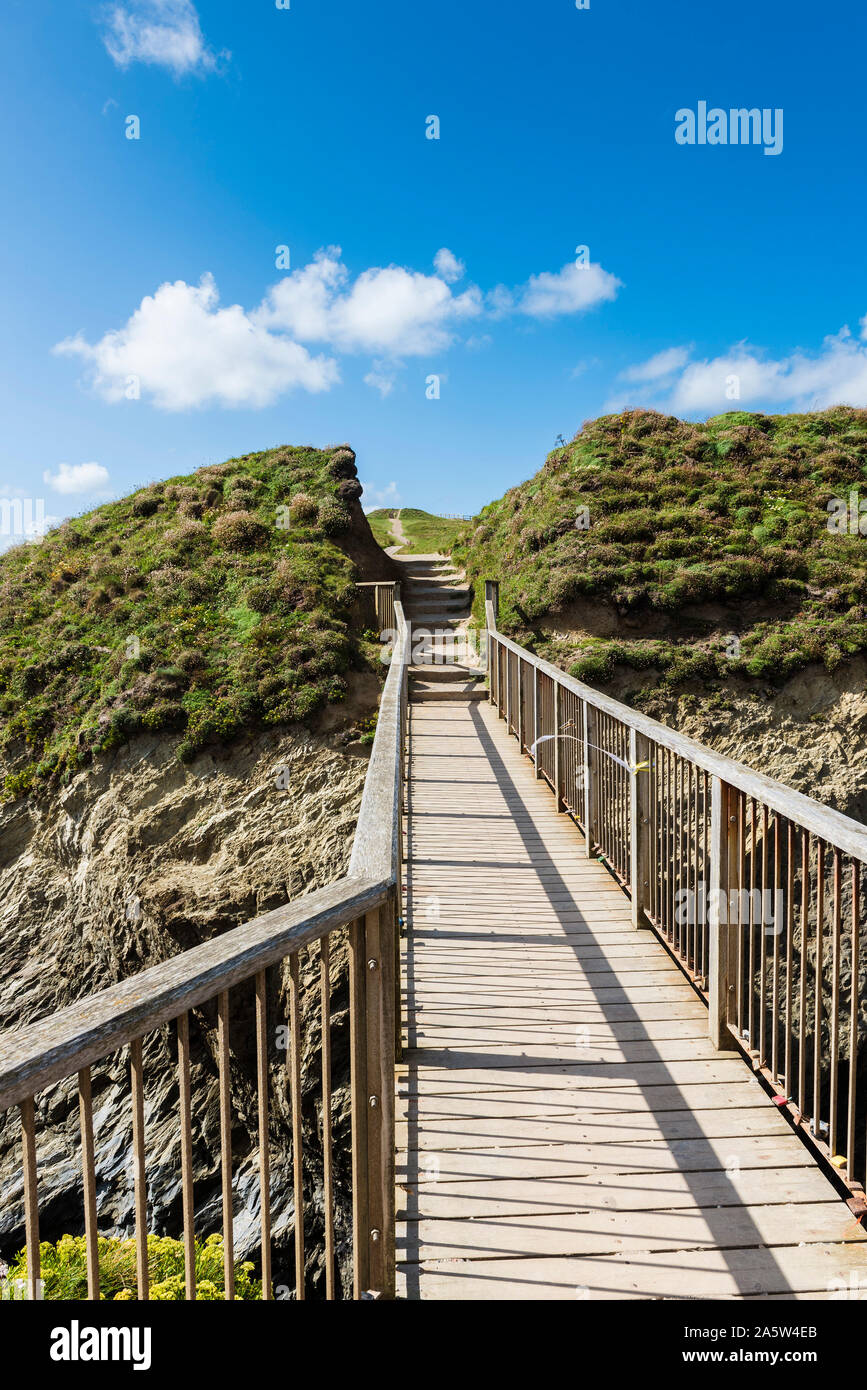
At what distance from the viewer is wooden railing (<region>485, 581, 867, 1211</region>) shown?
2.90 m

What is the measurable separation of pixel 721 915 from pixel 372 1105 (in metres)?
2.21

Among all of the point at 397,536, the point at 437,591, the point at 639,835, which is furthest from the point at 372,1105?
the point at 397,536

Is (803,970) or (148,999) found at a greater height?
(148,999)

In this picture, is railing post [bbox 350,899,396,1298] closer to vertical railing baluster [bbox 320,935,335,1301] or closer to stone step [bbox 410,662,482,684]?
vertical railing baluster [bbox 320,935,335,1301]

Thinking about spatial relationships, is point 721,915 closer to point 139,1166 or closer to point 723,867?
point 723,867

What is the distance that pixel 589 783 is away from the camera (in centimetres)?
712

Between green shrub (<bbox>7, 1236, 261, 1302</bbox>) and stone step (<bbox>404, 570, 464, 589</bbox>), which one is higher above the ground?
stone step (<bbox>404, 570, 464, 589</bbox>)

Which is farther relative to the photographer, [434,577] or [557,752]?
[434,577]

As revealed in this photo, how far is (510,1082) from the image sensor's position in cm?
389

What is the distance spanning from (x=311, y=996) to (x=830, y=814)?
9.50 metres

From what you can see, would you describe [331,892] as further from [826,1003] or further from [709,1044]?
[826,1003]

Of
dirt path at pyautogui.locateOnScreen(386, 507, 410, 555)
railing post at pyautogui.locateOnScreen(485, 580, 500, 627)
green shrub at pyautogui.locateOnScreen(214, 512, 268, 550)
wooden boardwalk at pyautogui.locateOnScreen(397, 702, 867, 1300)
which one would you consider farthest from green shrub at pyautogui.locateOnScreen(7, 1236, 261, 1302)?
dirt path at pyautogui.locateOnScreen(386, 507, 410, 555)

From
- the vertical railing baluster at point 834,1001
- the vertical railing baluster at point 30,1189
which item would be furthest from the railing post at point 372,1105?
the vertical railing baluster at point 834,1001
